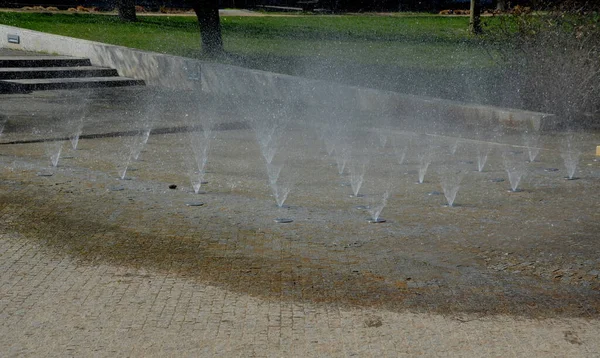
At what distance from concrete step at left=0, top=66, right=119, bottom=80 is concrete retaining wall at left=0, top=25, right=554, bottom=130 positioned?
0.30m

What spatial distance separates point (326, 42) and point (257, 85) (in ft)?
21.5

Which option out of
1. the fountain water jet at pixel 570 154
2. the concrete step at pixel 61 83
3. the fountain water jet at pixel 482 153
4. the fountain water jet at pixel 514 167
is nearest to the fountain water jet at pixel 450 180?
the fountain water jet at pixel 482 153

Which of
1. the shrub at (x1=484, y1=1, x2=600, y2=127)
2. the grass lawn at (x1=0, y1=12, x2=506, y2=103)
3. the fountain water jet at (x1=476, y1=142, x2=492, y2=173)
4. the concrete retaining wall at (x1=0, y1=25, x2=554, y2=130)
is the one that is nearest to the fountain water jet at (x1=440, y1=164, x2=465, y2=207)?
the fountain water jet at (x1=476, y1=142, x2=492, y2=173)

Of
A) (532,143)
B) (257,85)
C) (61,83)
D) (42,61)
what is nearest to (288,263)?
(532,143)

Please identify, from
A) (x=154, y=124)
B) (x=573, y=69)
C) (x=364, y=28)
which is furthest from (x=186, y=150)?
(x=364, y=28)

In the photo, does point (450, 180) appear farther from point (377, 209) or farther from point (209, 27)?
point (209, 27)

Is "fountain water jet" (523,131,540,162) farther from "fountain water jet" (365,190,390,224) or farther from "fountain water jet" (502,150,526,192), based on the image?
"fountain water jet" (365,190,390,224)

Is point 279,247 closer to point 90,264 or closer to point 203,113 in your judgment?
point 90,264

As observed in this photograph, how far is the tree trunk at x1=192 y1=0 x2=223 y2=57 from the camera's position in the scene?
16.1 meters

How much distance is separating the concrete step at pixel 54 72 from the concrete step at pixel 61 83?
0.30 m

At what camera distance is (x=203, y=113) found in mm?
11633

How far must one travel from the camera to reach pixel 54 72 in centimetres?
1484

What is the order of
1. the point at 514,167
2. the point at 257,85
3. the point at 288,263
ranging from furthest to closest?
the point at 257,85 → the point at 514,167 → the point at 288,263

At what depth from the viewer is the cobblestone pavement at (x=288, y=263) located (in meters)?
4.19
